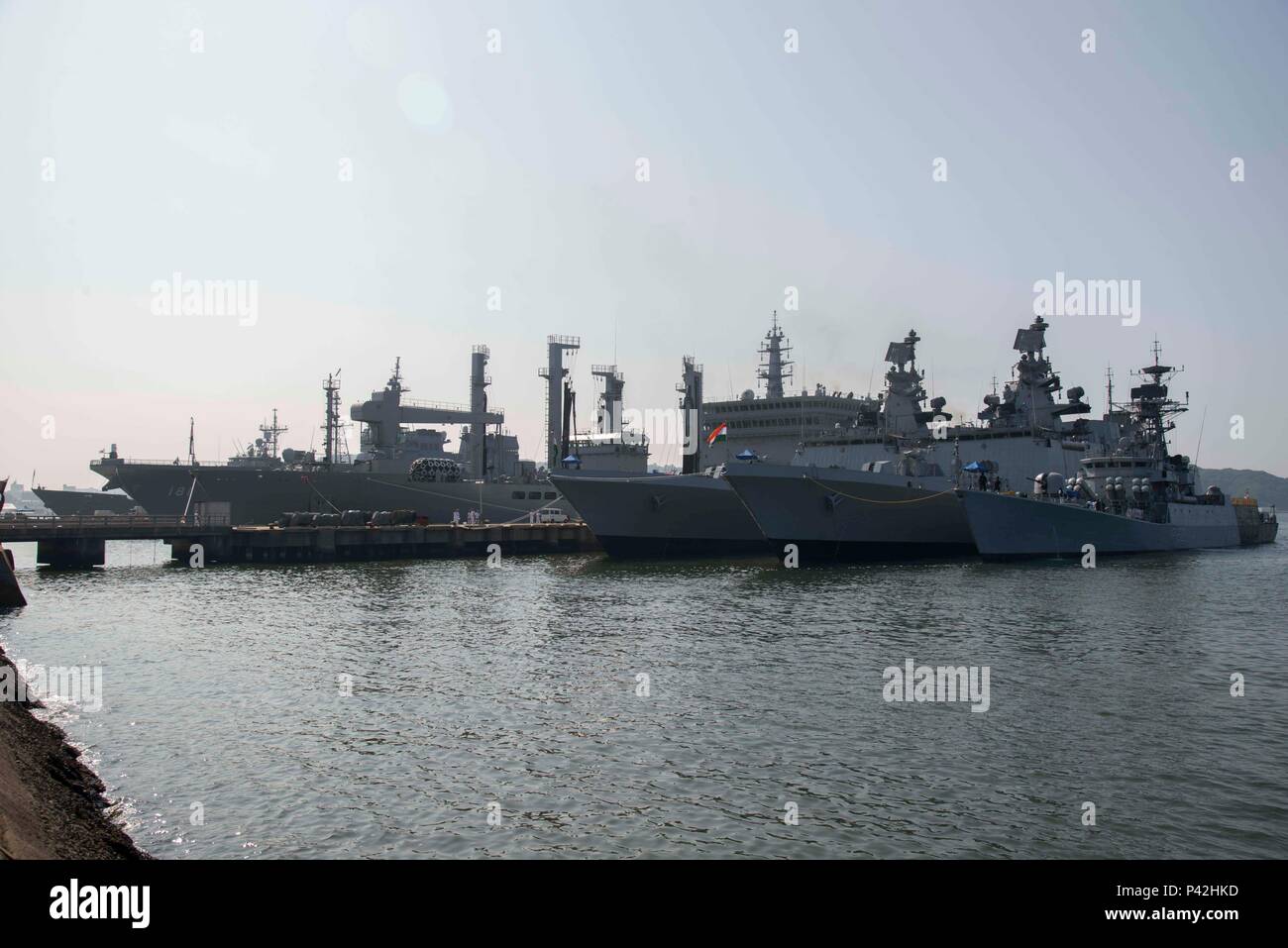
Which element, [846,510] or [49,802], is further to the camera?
[846,510]

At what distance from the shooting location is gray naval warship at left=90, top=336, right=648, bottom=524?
→ 167ft

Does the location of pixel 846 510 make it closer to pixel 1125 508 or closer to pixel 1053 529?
pixel 1053 529

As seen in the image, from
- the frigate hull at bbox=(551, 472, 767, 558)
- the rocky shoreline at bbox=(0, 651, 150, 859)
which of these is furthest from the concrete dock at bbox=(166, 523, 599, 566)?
the rocky shoreline at bbox=(0, 651, 150, 859)

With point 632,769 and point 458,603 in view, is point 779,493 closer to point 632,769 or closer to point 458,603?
point 458,603

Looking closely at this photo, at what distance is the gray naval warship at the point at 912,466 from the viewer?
35656 millimetres

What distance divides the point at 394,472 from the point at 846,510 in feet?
108

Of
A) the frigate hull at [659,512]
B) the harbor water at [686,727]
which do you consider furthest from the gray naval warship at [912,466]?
the harbor water at [686,727]

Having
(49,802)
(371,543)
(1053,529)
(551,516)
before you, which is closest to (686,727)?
(49,802)

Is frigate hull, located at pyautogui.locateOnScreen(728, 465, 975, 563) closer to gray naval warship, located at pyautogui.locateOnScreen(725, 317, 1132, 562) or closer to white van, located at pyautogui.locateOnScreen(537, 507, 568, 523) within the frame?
gray naval warship, located at pyautogui.locateOnScreen(725, 317, 1132, 562)

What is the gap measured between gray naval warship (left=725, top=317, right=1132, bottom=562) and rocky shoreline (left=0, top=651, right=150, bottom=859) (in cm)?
2626

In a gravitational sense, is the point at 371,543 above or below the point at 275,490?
below

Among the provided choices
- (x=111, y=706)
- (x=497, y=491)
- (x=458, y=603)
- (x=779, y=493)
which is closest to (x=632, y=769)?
(x=111, y=706)

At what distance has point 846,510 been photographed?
118ft

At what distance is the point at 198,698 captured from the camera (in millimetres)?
15352
